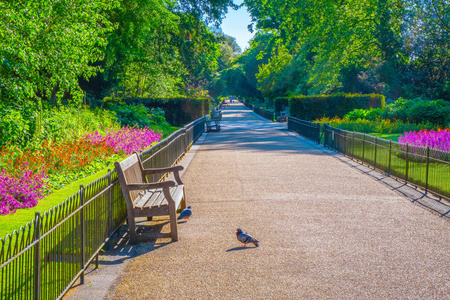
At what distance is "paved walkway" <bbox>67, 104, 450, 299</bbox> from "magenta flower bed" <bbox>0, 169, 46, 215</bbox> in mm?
2900

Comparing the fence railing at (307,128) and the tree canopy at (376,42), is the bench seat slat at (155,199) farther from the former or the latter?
the tree canopy at (376,42)

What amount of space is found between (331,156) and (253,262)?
1257 centimetres

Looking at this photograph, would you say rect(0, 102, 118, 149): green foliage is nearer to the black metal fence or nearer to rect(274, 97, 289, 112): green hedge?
the black metal fence

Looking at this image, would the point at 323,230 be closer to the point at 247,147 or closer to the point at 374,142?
the point at 374,142

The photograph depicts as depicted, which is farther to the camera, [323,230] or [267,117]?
[267,117]

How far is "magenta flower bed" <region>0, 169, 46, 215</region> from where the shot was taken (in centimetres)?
862

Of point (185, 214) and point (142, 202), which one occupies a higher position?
point (142, 202)

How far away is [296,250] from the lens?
21.4 feet

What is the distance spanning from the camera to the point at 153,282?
5395 mm

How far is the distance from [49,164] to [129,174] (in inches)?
188

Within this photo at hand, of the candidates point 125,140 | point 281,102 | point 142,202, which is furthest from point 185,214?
point 281,102

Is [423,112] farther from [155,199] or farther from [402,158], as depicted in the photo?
[155,199]

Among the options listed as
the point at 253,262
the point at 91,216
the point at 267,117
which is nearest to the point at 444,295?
the point at 253,262

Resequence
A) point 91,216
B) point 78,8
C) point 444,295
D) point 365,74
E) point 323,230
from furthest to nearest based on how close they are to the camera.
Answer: point 365,74 → point 78,8 → point 323,230 → point 91,216 → point 444,295
